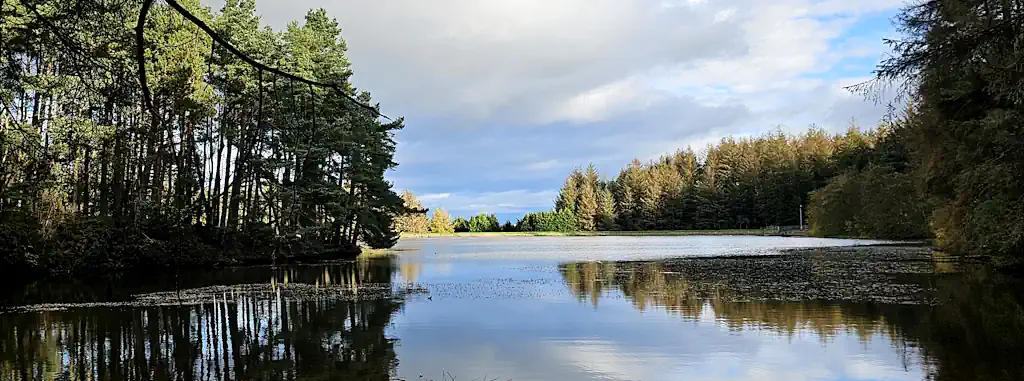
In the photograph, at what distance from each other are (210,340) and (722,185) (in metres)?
77.1

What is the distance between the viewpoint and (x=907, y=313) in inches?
424

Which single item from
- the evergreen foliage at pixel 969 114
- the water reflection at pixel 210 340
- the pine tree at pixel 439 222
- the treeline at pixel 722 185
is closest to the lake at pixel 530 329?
the water reflection at pixel 210 340

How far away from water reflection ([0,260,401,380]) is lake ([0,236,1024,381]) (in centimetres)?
4

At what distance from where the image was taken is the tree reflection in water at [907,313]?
757 cm

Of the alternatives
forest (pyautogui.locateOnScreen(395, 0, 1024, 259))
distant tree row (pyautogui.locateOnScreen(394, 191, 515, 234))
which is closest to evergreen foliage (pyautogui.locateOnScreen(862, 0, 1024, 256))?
Result: forest (pyautogui.locateOnScreen(395, 0, 1024, 259))

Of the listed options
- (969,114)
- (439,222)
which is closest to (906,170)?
(969,114)

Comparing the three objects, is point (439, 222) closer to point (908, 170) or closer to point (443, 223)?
point (443, 223)

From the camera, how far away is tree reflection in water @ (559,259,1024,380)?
757 cm

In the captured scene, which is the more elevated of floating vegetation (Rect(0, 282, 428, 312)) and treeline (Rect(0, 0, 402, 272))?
treeline (Rect(0, 0, 402, 272))

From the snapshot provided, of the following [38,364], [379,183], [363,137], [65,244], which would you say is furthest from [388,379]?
[379,183]

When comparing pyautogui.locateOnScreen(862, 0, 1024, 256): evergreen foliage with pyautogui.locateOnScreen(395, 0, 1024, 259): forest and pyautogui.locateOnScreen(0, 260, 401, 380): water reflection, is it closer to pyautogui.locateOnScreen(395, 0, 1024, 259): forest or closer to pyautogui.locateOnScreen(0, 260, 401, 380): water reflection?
pyautogui.locateOnScreen(395, 0, 1024, 259): forest

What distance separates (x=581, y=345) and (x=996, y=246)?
12762 millimetres

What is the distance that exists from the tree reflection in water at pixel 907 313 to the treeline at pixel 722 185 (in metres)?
48.6

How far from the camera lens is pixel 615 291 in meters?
15.1
